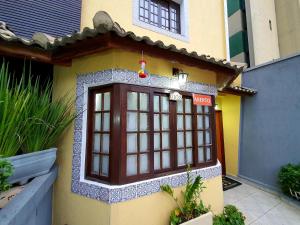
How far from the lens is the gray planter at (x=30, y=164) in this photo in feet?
10.3

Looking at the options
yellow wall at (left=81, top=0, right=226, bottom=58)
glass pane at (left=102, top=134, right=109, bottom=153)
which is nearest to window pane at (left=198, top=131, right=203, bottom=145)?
glass pane at (left=102, top=134, right=109, bottom=153)

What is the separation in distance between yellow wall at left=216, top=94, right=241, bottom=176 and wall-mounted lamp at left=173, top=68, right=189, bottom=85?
225 inches

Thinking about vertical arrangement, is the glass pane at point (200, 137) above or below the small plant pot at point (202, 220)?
above

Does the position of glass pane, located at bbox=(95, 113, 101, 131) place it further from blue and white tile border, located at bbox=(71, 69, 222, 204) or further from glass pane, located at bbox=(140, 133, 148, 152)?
glass pane, located at bbox=(140, 133, 148, 152)

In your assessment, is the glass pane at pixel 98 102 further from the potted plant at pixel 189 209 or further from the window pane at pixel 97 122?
the potted plant at pixel 189 209

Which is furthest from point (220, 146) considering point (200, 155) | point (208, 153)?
point (200, 155)

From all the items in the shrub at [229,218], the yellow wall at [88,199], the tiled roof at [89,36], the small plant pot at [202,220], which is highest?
the tiled roof at [89,36]

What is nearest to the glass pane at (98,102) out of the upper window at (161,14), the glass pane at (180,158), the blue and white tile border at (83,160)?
the blue and white tile border at (83,160)

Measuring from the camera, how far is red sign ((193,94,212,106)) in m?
5.54

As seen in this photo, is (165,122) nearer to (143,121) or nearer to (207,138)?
(143,121)

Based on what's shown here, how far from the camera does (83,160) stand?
14.8 ft

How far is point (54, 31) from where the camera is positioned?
5410mm

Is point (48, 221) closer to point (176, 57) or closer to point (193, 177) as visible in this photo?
point (193, 177)

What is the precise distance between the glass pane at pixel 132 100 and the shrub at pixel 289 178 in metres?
6.33
